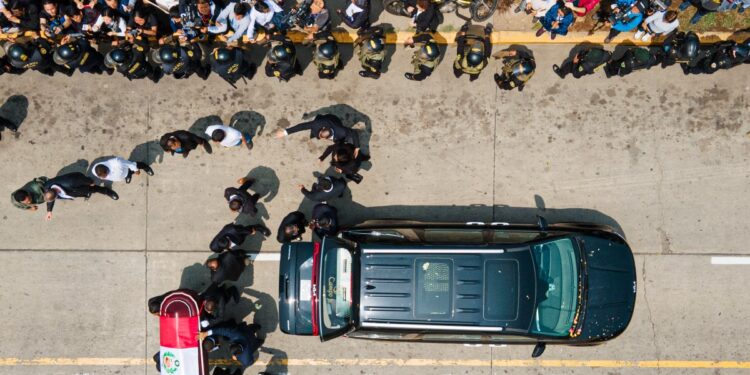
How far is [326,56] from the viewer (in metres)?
7.80

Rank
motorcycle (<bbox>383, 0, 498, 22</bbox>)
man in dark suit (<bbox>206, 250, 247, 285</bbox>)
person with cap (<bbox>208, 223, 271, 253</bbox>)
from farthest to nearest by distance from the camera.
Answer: motorcycle (<bbox>383, 0, 498, 22</bbox>) < person with cap (<bbox>208, 223, 271, 253</bbox>) < man in dark suit (<bbox>206, 250, 247, 285</bbox>)

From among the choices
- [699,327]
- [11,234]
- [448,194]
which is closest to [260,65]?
[448,194]

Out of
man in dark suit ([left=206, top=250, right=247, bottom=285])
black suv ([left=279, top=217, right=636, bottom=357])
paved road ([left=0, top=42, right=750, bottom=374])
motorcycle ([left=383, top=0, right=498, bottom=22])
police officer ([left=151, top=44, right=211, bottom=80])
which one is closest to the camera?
black suv ([left=279, top=217, right=636, bottom=357])

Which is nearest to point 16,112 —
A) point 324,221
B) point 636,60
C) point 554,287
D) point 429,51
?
point 324,221

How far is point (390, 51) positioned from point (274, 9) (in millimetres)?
2128

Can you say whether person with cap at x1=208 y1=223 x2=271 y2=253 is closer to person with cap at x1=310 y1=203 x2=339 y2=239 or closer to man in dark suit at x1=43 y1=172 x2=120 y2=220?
person with cap at x1=310 y1=203 x2=339 y2=239

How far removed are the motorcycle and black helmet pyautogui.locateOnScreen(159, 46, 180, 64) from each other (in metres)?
3.57

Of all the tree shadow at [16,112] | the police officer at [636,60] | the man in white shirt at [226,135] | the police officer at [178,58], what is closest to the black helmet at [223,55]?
the police officer at [178,58]

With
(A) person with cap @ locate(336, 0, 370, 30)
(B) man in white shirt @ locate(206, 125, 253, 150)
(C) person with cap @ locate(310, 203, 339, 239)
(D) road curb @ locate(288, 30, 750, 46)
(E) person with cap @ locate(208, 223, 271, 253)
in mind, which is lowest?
(E) person with cap @ locate(208, 223, 271, 253)

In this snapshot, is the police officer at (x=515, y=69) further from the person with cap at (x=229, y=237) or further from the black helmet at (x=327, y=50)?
the person with cap at (x=229, y=237)

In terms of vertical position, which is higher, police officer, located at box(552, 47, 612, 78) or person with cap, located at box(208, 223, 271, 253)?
police officer, located at box(552, 47, 612, 78)

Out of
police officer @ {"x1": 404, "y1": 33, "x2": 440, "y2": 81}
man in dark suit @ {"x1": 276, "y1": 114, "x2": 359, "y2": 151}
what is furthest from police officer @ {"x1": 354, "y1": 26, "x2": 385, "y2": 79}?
man in dark suit @ {"x1": 276, "y1": 114, "x2": 359, "y2": 151}

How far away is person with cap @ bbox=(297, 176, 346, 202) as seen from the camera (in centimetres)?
800

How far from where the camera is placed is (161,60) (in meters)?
7.89
